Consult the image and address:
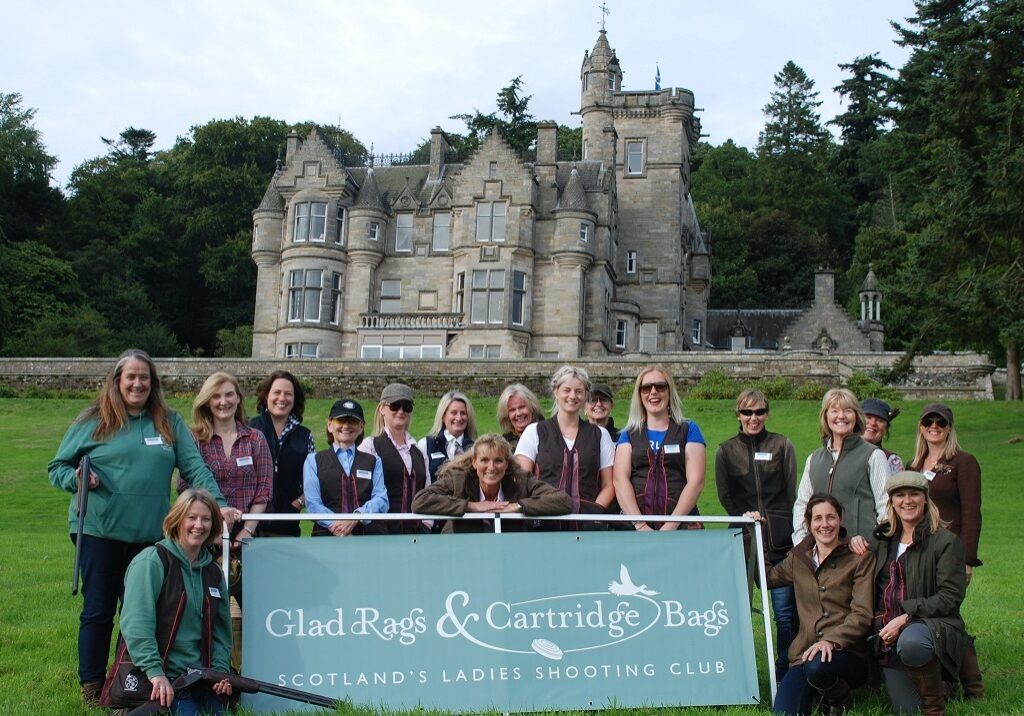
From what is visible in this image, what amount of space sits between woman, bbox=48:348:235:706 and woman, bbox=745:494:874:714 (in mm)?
3752

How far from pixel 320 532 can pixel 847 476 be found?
3782 millimetres

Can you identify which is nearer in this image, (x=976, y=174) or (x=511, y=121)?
(x=976, y=174)

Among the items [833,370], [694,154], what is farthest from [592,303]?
[694,154]

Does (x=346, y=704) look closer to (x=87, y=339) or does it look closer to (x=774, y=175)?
(x=87, y=339)

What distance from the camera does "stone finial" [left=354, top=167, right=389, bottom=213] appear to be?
45.1m

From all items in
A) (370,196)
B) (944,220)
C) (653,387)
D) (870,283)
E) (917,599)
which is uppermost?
(370,196)

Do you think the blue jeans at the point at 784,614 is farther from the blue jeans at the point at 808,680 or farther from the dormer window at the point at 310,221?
the dormer window at the point at 310,221

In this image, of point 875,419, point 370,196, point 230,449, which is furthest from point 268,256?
point 875,419

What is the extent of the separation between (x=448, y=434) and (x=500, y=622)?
7.88 ft

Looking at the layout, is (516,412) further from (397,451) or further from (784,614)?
(784,614)

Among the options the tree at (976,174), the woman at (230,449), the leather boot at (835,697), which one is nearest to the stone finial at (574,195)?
the tree at (976,174)

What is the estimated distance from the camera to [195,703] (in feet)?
22.1

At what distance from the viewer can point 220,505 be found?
7.66 meters

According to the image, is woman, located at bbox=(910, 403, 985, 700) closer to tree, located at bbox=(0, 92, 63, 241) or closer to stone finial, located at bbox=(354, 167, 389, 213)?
stone finial, located at bbox=(354, 167, 389, 213)
